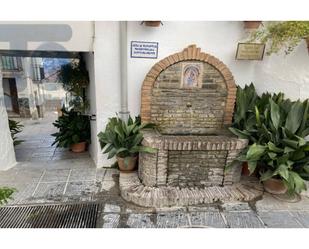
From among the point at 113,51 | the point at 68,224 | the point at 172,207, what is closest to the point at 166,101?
the point at 113,51

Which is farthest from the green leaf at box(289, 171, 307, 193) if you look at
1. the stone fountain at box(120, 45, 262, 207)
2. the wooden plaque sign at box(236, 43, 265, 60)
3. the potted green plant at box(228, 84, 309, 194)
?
the wooden plaque sign at box(236, 43, 265, 60)

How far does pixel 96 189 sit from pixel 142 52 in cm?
216

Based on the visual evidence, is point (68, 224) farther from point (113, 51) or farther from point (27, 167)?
point (113, 51)

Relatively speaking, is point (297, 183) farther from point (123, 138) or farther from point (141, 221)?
point (123, 138)

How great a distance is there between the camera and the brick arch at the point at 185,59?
352cm

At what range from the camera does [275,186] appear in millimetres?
3385

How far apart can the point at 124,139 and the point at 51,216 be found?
4.45 ft

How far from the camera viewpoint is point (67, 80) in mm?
4785

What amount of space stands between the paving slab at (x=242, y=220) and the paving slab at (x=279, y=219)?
0.09 m

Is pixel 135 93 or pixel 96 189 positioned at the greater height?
pixel 135 93

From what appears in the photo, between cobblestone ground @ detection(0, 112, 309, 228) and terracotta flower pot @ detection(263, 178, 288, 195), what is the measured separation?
0.11 m

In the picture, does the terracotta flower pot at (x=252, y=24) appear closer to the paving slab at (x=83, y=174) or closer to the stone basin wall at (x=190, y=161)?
the stone basin wall at (x=190, y=161)

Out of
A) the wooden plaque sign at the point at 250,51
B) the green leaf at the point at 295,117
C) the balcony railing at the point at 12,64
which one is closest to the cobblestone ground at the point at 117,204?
the green leaf at the point at 295,117

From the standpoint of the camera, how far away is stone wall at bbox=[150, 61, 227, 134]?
3.64m
